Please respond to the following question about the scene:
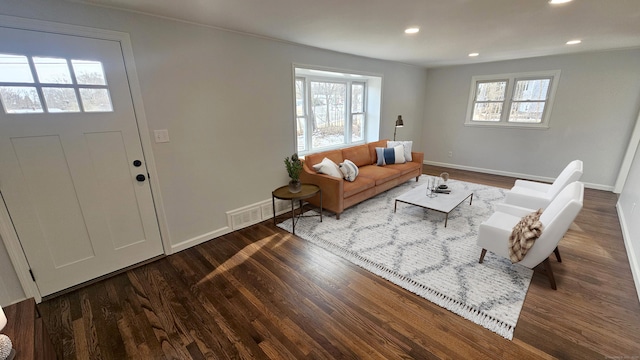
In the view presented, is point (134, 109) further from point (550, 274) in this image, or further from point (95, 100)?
point (550, 274)

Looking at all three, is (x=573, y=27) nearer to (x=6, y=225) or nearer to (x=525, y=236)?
(x=525, y=236)

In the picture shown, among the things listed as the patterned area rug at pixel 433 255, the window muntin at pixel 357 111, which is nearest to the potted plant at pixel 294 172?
the patterned area rug at pixel 433 255

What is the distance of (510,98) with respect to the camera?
525cm

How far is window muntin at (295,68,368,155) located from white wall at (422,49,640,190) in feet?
7.33

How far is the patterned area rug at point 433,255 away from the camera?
2.04 m

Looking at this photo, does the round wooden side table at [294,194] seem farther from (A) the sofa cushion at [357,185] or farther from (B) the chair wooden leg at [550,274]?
(B) the chair wooden leg at [550,274]

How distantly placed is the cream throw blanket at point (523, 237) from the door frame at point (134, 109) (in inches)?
132

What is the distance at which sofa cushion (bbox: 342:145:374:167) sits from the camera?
4500mm

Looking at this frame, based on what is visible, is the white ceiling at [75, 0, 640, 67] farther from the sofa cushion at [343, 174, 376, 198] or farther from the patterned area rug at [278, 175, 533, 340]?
the patterned area rug at [278, 175, 533, 340]

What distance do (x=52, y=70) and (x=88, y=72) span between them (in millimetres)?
206

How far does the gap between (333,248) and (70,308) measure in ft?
7.64

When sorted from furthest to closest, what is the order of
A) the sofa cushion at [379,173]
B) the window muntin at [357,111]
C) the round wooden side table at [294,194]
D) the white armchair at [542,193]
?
the window muntin at [357,111] < the sofa cushion at [379,173] < the round wooden side table at [294,194] < the white armchair at [542,193]

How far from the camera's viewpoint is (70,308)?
2.06 meters

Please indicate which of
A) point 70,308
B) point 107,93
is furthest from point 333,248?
point 107,93
